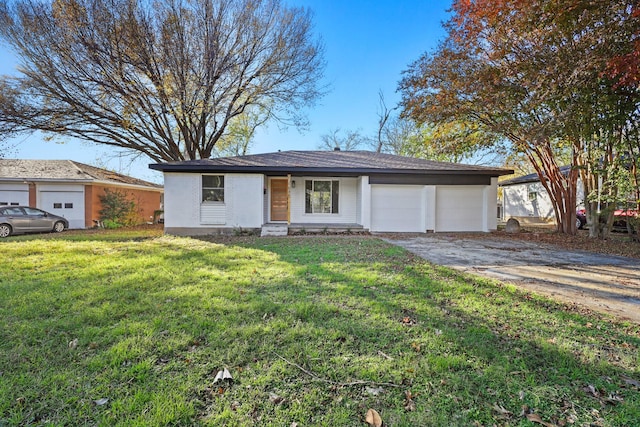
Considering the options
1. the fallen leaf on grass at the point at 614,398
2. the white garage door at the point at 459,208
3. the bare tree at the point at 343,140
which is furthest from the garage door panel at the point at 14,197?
the bare tree at the point at 343,140

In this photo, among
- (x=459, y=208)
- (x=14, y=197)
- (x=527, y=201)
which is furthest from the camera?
(x=527, y=201)

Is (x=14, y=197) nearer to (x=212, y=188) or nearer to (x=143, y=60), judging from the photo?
(x=143, y=60)

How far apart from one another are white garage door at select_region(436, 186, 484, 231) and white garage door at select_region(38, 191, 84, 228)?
1789cm

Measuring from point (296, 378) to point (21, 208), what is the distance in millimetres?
15834

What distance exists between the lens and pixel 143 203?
18.8 meters

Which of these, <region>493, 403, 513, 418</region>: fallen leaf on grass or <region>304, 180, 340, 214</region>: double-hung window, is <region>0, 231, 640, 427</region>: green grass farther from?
<region>304, 180, 340, 214</region>: double-hung window

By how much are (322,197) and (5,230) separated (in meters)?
12.7

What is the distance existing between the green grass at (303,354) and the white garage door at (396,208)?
7.29 m

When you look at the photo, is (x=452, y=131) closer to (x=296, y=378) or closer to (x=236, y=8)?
(x=236, y=8)

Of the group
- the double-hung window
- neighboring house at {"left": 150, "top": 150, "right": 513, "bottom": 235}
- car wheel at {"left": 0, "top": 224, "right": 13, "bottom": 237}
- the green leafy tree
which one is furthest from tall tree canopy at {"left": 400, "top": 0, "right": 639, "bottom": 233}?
car wheel at {"left": 0, "top": 224, "right": 13, "bottom": 237}

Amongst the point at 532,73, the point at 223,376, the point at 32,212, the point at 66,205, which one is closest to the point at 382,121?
the point at 532,73

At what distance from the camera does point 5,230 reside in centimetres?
1112

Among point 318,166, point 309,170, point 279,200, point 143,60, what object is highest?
point 143,60

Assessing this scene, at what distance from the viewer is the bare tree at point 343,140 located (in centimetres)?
3157
